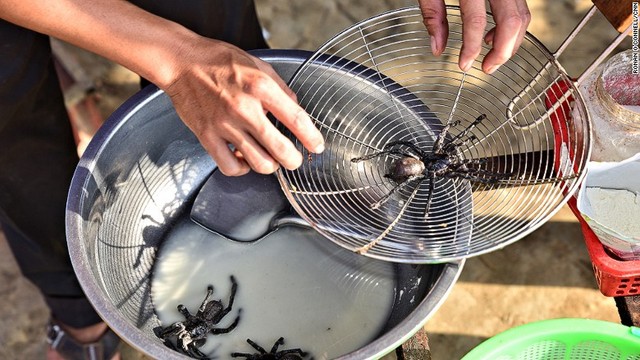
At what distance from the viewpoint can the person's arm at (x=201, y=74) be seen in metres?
1.00

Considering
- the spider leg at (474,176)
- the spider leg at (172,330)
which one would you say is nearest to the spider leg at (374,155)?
the spider leg at (474,176)

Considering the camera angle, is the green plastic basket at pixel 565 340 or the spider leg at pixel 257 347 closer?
the green plastic basket at pixel 565 340

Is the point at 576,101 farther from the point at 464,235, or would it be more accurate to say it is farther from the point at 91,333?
the point at 91,333

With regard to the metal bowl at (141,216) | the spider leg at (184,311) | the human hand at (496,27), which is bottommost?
the spider leg at (184,311)

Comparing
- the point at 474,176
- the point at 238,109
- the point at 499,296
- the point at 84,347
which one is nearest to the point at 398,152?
the point at 474,176

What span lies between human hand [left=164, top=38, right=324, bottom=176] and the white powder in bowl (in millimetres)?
554

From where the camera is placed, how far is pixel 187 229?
55.9 inches

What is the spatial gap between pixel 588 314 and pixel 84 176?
121 centimetres

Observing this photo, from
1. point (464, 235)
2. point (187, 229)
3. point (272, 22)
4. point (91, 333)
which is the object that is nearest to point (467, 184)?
point (464, 235)

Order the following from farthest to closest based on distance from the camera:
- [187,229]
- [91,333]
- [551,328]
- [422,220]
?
[91,333] → [187,229] → [422,220] → [551,328]

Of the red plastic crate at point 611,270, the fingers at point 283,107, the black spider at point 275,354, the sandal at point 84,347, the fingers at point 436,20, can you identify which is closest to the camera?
the fingers at point 283,107

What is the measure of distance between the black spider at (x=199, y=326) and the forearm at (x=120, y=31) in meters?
0.47

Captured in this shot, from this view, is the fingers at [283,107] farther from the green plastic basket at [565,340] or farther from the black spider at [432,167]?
the green plastic basket at [565,340]

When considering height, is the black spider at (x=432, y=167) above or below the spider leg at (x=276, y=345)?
above
